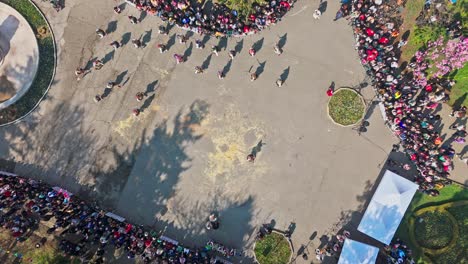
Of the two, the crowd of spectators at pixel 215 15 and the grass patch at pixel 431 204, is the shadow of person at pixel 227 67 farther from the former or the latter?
the grass patch at pixel 431 204

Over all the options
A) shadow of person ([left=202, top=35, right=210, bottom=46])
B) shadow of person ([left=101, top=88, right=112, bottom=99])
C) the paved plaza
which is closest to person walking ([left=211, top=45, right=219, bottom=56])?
the paved plaza

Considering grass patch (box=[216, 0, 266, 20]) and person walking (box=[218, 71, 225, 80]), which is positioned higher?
grass patch (box=[216, 0, 266, 20])

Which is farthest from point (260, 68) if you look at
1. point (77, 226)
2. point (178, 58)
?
point (77, 226)

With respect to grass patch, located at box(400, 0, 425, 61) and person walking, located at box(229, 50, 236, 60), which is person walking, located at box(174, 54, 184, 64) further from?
grass patch, located at box(400, 0, 425, 61)

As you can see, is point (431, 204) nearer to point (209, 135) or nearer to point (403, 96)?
point (403, 96)

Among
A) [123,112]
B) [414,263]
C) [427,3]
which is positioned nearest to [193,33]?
[123,112]

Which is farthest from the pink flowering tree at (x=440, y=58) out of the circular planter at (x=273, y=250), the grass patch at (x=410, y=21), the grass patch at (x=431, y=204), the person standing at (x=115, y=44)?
the person standing at (x=115, y=44)

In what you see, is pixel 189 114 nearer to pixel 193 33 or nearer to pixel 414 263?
pixel 193 33
